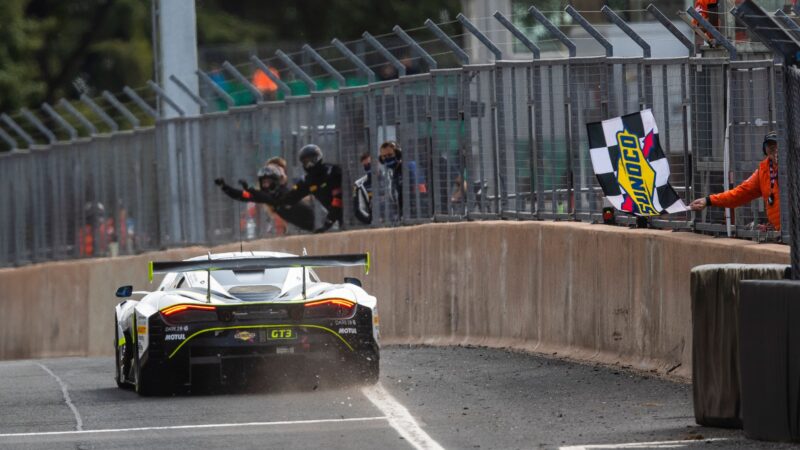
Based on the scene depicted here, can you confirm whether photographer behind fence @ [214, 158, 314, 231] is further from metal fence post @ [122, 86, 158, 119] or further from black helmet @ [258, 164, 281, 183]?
metal fence post @ [122, 86, 158, 119]

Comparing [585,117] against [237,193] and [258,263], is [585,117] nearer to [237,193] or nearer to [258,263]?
[258,263]

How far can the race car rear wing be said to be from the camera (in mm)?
14617

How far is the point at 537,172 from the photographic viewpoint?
759 inches

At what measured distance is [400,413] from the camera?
13227 millimetres

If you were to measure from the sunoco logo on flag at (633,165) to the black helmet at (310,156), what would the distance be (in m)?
7.46

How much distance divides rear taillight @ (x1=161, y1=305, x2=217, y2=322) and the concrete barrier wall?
337cm

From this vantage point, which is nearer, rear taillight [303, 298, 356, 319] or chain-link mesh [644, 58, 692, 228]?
rear taillight [303, 298, 356, 319]

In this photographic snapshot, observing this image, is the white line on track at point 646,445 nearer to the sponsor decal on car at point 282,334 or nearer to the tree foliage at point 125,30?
the sponsor decal on car at point 282,334

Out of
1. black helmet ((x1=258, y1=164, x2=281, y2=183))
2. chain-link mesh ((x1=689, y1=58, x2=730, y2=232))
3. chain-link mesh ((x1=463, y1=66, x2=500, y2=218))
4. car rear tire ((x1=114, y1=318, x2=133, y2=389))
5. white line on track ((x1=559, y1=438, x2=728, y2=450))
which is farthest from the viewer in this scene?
black helmet ((x1=258, y1=164, x2=281, y2=183))

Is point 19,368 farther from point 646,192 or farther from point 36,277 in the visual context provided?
point 36,277

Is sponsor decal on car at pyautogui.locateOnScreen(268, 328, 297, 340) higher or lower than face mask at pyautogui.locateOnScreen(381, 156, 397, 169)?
lower

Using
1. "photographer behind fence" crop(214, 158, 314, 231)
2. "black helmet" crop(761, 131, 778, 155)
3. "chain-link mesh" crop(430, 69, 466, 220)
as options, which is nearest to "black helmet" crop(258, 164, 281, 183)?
"photographer behind fence" crop(214, 158, 314, 231)

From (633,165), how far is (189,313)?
4.03 metres

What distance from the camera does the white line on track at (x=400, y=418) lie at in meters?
11.6
